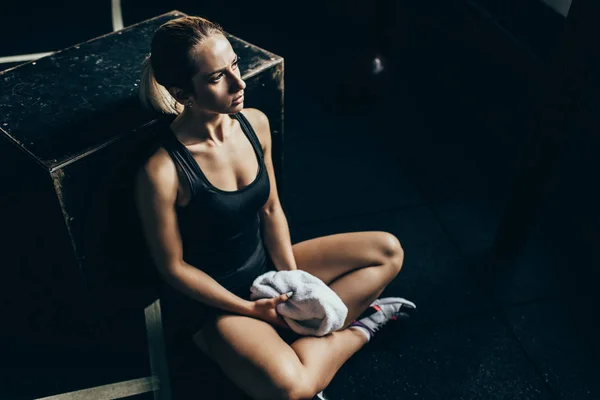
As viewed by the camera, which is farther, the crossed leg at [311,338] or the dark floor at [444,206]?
the dark floor at [444,206]

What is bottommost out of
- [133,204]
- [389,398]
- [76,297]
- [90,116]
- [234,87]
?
[389,398]

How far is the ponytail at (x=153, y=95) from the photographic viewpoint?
7.00 feet

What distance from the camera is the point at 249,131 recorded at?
7.79ft

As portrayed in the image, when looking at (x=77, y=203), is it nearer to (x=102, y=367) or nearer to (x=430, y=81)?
(x=102, y=367)

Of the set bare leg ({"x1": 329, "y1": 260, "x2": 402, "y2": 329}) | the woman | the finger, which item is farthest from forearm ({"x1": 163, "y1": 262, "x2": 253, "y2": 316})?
bare leg ({"x1": 329, "y1": 260, "x2": 402, "y2": 329})

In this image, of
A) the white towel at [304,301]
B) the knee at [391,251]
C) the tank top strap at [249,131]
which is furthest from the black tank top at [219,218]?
the knee at [391,251]

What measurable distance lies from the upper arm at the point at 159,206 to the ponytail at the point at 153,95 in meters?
0.20

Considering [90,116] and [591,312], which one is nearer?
[90,116]

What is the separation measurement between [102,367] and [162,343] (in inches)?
10.1

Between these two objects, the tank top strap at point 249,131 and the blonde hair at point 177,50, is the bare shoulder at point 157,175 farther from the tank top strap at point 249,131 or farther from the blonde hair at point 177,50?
Result: the tank top strap at point 249,131

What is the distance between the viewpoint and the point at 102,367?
2746 millimetres

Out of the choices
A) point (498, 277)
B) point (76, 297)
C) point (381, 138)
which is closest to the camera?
point (76, 297)

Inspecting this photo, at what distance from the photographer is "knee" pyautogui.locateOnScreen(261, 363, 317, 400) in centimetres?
227

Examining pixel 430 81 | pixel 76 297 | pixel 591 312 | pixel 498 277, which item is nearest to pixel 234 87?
pixel 76 297
